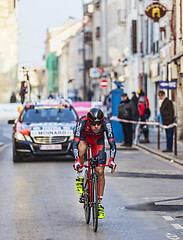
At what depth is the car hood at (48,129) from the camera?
20.6 m

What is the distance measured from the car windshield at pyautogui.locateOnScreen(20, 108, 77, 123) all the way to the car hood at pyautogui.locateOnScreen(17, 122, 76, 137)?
2.33 ft

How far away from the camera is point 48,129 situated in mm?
20656

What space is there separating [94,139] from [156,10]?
25.7m

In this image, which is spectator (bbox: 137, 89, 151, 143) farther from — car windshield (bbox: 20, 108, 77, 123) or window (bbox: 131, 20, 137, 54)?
window (bbox: 131, 20, 137, 54)

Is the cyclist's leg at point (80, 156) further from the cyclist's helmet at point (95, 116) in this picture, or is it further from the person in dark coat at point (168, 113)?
the person in dark coat at point (168, 113)

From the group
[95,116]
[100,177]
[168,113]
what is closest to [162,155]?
[168,113]

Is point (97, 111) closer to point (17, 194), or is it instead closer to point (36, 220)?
point (36, 220)

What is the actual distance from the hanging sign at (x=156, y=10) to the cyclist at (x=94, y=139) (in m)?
25.4

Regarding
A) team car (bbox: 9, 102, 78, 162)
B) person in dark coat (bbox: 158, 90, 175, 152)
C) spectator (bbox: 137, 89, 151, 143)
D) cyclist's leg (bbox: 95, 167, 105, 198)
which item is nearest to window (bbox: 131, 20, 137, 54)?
spectator (bbox: 137, 89, 151, 143)

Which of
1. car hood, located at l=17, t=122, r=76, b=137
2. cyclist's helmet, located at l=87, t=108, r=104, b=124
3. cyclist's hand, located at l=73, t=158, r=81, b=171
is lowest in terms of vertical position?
car hood, located at l=17, t=122, r=76, b=137

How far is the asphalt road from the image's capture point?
9.59 metres

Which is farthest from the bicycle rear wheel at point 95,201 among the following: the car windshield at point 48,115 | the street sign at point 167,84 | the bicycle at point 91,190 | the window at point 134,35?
the window at point 134,35

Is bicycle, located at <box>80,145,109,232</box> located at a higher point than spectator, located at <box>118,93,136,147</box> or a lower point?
lower

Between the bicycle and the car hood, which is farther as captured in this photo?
the car hood
